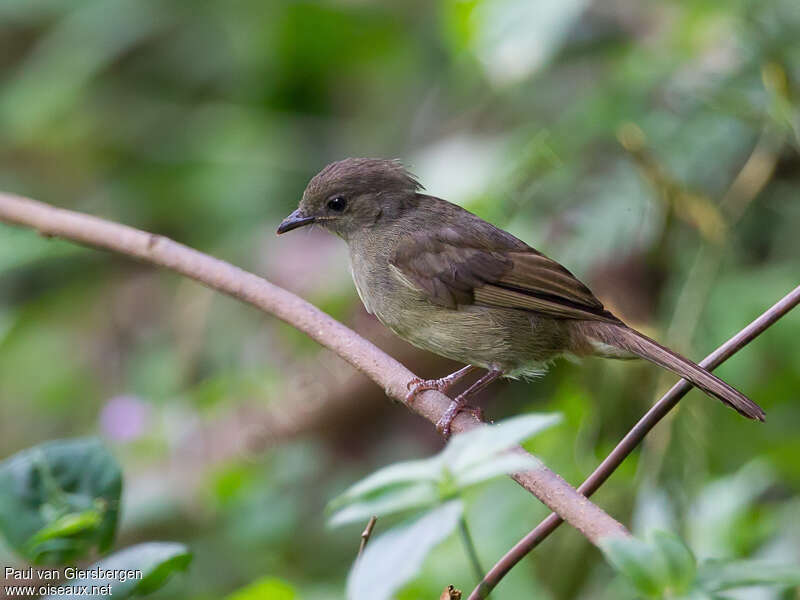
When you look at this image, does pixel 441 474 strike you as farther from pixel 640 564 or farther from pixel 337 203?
pixel 337 203

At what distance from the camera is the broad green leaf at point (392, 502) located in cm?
139

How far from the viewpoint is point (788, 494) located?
4.42 m

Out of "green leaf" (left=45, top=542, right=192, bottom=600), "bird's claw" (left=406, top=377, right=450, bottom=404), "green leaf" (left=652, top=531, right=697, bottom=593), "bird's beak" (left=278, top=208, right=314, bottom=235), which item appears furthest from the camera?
"bird's beak" (left=278, top=208, right=314, bottom=235)

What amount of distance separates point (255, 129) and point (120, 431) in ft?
9.31

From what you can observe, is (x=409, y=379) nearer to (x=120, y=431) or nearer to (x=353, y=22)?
(x=120, y=431)

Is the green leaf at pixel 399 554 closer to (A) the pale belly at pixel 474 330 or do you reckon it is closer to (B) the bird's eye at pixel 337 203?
(A) the pale belly at pixel 474 330

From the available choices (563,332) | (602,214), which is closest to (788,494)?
(602,214)

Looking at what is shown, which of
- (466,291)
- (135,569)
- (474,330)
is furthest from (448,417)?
(135,569)

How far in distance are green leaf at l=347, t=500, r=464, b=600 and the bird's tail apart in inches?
33.9

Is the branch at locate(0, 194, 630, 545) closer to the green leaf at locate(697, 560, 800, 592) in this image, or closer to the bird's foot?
the bird's foot

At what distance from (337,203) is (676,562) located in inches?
96.0

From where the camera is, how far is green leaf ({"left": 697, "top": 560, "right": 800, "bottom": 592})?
1446 millimetres

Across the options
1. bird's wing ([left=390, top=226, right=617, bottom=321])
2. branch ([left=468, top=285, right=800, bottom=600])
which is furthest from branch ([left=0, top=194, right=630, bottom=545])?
branch ([left=468, top=285, right=800, bottom=600])

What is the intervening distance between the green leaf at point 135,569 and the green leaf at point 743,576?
3.27 ft
